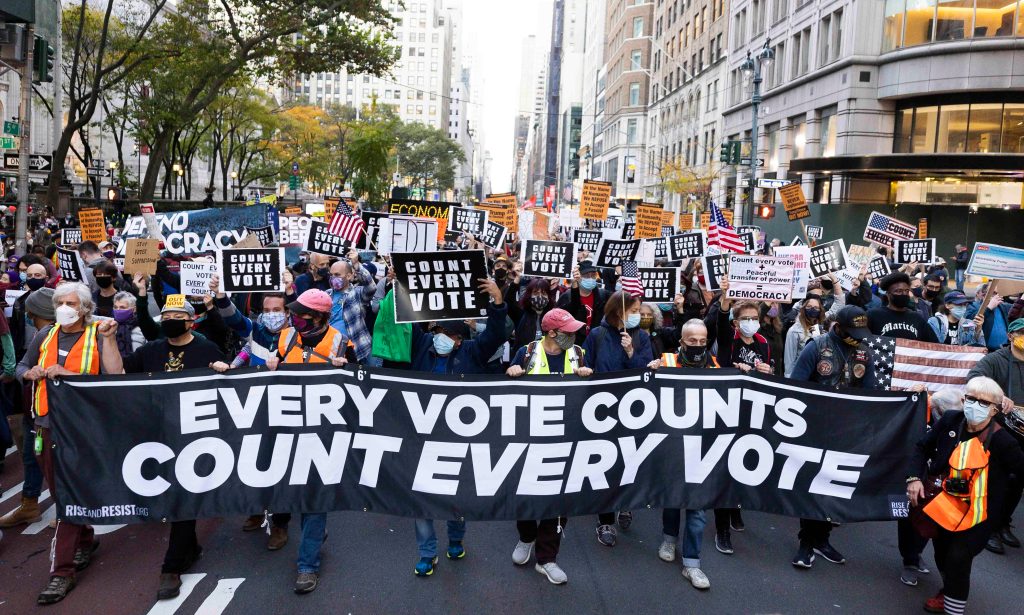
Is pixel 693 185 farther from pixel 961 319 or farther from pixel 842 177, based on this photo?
pixel 961 319

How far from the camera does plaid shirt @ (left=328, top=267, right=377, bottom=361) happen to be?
8.99 m

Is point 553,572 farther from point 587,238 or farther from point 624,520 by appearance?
point 587,238

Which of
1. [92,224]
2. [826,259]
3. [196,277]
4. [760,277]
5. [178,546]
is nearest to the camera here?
[178,546]

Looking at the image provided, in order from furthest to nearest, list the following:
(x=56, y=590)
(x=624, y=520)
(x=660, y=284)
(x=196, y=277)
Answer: (x=660, y=284), (x=196, y=277), (x=624, y=520), (x=56, y=590)

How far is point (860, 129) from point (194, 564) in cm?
3382

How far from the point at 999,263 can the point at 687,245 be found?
5.13 metres

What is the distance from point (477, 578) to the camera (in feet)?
19.7

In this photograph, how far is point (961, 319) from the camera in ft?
35.0

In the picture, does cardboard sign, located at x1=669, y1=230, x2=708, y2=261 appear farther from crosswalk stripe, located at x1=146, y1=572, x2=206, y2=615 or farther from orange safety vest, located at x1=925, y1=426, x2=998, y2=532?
crosswalk stripe, located at x1=146, y1=572, x2=206, y2=615

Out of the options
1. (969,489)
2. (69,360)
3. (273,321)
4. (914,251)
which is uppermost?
(914,251)

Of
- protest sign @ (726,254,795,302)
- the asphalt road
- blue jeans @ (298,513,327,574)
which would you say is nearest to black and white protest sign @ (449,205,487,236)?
protest sign @ (726,254,795,302)

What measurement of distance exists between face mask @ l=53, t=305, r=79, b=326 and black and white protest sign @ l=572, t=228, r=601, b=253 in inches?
433

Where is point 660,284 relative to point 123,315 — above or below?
above

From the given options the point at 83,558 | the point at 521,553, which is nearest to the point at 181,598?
the point at 83,558
